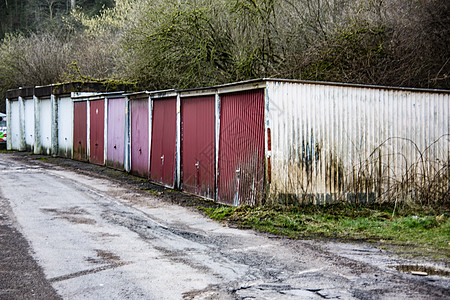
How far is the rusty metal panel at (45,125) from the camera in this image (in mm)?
23562

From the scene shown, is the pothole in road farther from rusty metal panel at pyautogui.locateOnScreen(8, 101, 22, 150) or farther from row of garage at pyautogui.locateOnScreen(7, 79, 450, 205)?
rusty metal panel at pyautogui.locateOnScreen(8, 101, 22, 150)

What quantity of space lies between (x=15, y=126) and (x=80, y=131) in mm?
9259

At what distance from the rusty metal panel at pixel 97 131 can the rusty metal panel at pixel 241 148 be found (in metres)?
8.92

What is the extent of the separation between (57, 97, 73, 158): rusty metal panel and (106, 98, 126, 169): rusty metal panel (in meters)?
4.50

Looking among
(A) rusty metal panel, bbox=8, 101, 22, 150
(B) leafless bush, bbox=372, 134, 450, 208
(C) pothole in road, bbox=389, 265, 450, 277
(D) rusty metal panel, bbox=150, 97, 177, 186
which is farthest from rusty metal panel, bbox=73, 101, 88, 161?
(C) pothole in road, bbox=389, 265, 450, 277

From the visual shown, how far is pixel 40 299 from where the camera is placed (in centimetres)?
469

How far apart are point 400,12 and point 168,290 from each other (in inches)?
425

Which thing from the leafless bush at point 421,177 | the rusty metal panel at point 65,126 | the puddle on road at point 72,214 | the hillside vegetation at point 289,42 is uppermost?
the hillside vegetation at point 289,42

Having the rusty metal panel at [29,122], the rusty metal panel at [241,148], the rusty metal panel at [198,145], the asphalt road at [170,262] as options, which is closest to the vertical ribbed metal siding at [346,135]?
the rusty metal panel at [241,148]

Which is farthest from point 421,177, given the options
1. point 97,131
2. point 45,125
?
point 45,125

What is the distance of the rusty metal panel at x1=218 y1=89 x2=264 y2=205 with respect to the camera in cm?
920

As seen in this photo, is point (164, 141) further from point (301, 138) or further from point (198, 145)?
point (301, 138)

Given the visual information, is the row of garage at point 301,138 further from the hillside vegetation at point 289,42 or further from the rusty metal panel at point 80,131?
the rusty metal panel at point 80,131

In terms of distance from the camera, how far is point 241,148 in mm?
9844
